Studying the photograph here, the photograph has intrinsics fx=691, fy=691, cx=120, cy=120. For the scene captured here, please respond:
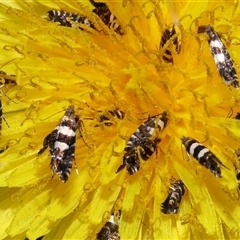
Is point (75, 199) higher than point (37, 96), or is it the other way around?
point (37, 96)

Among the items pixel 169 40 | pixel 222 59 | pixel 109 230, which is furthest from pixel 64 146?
pixel 222 59

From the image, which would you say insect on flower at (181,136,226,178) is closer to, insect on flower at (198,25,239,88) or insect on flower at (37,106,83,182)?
insect on flower at (198,25,239,88)

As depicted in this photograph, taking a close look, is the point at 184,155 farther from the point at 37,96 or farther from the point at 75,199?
the point at 37,96

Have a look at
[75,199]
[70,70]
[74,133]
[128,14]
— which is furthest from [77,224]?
[128,14]

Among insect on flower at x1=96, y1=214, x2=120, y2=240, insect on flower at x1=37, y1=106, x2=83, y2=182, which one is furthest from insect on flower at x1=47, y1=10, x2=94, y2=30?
insect on flower at x1=96, y1=214, x2=120, y2=240

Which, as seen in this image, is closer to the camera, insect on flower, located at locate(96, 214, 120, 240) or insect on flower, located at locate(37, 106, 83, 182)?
insect on flower, located at locate(37, 106, 83, 182)

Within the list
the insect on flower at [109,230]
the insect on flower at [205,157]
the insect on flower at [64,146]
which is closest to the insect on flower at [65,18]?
the insect on flower at [64,146]

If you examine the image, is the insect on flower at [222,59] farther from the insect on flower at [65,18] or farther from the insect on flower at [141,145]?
the insect on flower at [65,18]
